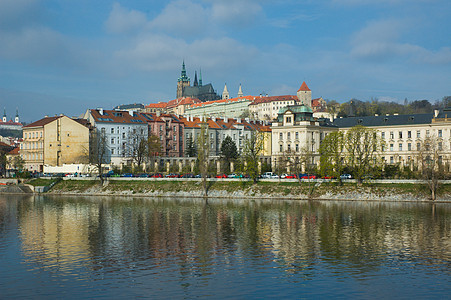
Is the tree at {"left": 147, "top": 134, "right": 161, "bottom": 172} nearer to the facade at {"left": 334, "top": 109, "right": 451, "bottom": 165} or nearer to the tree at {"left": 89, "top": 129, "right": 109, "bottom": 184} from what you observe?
the tree at {"left": 89, "top": 129, "right": 109, "bottom": 184}

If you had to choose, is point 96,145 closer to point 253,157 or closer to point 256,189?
point 253,157

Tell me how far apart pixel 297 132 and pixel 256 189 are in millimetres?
33993

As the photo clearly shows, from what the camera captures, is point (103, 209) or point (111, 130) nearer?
point (103, 209)

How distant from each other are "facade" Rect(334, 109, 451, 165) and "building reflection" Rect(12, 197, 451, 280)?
4276 centimetres

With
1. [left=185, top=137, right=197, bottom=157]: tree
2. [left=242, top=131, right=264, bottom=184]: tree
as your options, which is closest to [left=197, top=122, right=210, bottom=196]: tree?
[left=242, top=131, right=264, bottom=184]: tree

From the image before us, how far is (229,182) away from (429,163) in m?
32.9

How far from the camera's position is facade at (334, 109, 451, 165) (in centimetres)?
10862

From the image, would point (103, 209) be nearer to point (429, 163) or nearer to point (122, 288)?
point (122, 288)

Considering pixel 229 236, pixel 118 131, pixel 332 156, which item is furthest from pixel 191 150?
pixel 229 236

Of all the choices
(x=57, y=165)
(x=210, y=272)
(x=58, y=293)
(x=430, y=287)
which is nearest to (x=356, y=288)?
(x=430, y=287)

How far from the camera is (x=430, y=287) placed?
2992cm

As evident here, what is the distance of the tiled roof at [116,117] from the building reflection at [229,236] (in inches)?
2206

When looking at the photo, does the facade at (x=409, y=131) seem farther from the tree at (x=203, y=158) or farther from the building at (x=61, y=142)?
the building at (x=61, y=142)

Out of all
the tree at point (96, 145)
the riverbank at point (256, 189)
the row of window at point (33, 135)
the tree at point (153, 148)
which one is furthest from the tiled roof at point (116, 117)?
the riverbank at point (256, 189)
